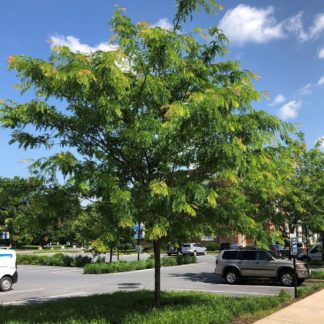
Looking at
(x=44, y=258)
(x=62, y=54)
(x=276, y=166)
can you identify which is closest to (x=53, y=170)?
(x=62, y=54)

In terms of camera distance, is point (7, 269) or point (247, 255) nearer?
point (7, 269)

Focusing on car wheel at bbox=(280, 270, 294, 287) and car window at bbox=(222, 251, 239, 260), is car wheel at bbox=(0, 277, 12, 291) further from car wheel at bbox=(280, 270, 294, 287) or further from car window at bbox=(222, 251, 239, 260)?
car wheel at bbox=(280, 270, 294, 287)

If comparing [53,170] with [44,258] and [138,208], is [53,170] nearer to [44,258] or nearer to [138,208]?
[138,208]

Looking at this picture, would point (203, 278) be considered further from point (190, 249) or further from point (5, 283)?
point (190, 249)

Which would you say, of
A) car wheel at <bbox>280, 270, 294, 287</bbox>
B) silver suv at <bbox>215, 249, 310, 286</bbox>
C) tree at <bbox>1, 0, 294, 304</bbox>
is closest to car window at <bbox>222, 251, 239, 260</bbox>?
silver suv at <bbox>215, 249, 310, 286</bbox>

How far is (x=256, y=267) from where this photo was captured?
2105cm

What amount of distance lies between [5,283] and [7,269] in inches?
23.7

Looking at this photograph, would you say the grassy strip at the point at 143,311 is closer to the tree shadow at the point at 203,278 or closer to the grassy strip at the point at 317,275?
the grassy strip at the point at 317,275

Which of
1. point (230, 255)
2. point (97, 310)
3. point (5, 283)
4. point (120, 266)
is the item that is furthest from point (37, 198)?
point (120, 266)

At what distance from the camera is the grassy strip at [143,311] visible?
9.38 m

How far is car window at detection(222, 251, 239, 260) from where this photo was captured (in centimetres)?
2188

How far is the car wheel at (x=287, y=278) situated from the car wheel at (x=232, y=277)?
2.05 metres

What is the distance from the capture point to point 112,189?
7.85m

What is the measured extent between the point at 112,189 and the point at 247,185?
2891 mm
